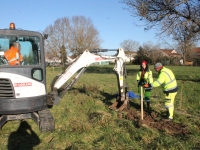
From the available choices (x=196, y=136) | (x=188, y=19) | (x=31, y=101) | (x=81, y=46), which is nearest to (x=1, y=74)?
(x=31, y=101)

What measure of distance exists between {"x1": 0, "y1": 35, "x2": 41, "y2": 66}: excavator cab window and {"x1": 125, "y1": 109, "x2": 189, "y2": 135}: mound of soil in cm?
346

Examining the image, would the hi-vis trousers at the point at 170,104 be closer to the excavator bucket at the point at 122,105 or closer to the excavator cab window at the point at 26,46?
the excavator bucket at the point at 122,105

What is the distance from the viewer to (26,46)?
237 inches

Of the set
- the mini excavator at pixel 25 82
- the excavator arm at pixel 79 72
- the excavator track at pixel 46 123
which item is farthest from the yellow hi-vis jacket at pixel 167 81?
the mini excavator at pixel 25 82

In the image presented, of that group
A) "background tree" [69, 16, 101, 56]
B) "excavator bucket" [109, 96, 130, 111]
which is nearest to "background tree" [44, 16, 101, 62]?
"background tree" [69, 16, 101, 56]

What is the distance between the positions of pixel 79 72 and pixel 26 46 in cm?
229

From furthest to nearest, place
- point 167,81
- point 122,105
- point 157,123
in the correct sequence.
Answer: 1. point 122,105
2. point 167,81
3. point 157,123

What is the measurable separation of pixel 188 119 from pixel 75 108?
435cm

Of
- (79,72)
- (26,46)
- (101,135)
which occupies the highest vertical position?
(26,46)

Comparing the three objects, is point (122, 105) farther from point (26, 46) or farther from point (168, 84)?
point (26, 46)

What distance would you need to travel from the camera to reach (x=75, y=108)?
9023 millimetres

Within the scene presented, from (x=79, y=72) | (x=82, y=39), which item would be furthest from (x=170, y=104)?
(x=82, y=39)

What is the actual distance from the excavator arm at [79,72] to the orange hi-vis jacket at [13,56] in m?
1.56

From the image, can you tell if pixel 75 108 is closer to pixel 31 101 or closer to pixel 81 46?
pixel 31 101
